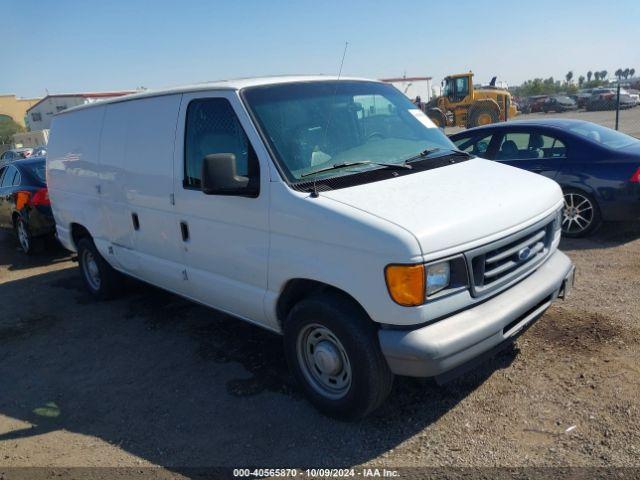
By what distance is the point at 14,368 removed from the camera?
15.9 feet

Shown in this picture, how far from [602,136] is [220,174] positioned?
5837mm

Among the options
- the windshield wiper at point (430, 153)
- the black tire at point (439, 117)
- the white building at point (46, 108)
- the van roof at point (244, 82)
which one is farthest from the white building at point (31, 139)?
the windshield wiper at point (430, 153)

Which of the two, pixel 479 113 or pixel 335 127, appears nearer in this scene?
pixel 335 127

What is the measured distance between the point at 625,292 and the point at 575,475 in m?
2.84

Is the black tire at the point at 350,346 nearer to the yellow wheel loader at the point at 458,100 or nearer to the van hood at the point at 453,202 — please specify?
the van hood at the point at 453,202

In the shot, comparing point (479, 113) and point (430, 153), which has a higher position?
point (430, 153)

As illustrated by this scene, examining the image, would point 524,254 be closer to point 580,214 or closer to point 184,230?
point 184,230

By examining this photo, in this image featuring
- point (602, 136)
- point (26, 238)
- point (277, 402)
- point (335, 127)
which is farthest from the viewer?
point (26, 238)

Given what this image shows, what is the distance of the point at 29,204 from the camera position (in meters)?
8.89

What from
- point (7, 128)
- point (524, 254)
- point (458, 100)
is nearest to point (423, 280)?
point (524, 254)

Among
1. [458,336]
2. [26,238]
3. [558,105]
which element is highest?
[558,105]

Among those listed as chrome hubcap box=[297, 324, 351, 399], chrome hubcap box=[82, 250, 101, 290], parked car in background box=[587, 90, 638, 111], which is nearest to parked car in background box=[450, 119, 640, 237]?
chrome hubcap box=[297, 324, 351, 399]

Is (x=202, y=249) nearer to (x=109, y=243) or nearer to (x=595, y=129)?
(x=109, y=243)

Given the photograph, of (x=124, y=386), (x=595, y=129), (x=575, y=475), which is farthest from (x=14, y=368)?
(x=595, y=129)
